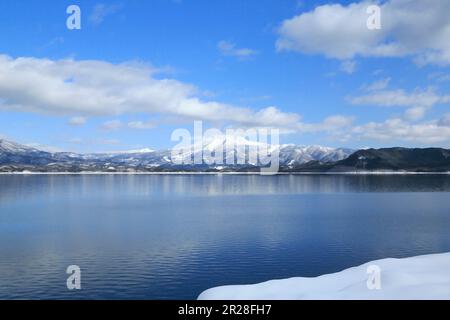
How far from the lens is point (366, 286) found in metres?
24.3

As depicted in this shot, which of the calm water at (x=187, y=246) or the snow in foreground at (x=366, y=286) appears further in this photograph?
the calm water at (x=187, y=246)

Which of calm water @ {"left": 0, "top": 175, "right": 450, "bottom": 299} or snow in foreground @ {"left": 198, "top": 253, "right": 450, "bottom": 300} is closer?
snow in foreground @ {"left": 198, "top": 253, "right": 450, "bottom": 300}

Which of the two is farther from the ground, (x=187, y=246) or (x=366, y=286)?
(x=366, y=286)

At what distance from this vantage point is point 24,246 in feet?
177

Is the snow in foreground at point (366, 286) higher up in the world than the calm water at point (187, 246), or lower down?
higher up

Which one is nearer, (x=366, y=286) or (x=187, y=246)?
(x=366, y=286)

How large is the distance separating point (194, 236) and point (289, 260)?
19.4 metres

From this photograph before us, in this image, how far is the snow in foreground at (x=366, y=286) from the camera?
22000 millimetres

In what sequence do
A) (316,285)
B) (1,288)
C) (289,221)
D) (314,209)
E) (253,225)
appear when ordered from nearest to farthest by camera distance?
(316,285), (1,288), (253,225), (289,221), (314,209)

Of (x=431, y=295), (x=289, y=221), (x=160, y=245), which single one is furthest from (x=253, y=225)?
(x=431, y=295)

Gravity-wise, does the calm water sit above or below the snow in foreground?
below

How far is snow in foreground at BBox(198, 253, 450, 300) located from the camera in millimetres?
22000
